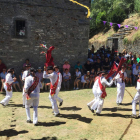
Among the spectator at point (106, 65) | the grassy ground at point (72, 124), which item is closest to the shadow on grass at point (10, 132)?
the grassy ground at point (72, 124)

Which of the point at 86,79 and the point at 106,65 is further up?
the point at 106,65

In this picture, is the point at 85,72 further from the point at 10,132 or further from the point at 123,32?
the point at 123,32

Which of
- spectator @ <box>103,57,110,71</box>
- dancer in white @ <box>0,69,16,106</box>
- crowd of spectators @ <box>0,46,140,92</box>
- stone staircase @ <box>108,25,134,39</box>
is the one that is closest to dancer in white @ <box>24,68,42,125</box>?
dancer in white @ <box>0,69,16,106</box>

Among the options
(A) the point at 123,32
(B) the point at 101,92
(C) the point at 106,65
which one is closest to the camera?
(B) the point at 101,92

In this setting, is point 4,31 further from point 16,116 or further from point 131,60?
point 131,60

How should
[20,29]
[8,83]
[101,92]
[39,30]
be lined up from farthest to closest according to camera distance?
[39,30] < [20,29] < [8,83] < [101,92]

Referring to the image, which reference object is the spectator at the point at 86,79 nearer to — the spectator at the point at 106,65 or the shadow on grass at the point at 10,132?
the spectator at the point at 106,65

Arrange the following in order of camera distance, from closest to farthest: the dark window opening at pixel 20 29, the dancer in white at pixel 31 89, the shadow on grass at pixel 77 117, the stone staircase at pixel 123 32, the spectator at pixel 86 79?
1. the dancer in white at pixel 31 89
2. the shadow on grass at pixel 77 117
3. the dark window opening at pixel 20 29
4. the spectator at pixel 86 79
5. the stone staircase at pixel 123 32

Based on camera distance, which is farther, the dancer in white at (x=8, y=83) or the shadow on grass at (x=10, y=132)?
the dancer in white at (x=8, y=83)

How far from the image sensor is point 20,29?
11.5m

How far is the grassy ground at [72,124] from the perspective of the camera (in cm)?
495

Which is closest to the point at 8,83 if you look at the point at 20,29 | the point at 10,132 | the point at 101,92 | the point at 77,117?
the point at 10,132

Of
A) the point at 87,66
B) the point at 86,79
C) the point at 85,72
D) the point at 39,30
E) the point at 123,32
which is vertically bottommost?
the point at 86,79

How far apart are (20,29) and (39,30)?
1.15m
